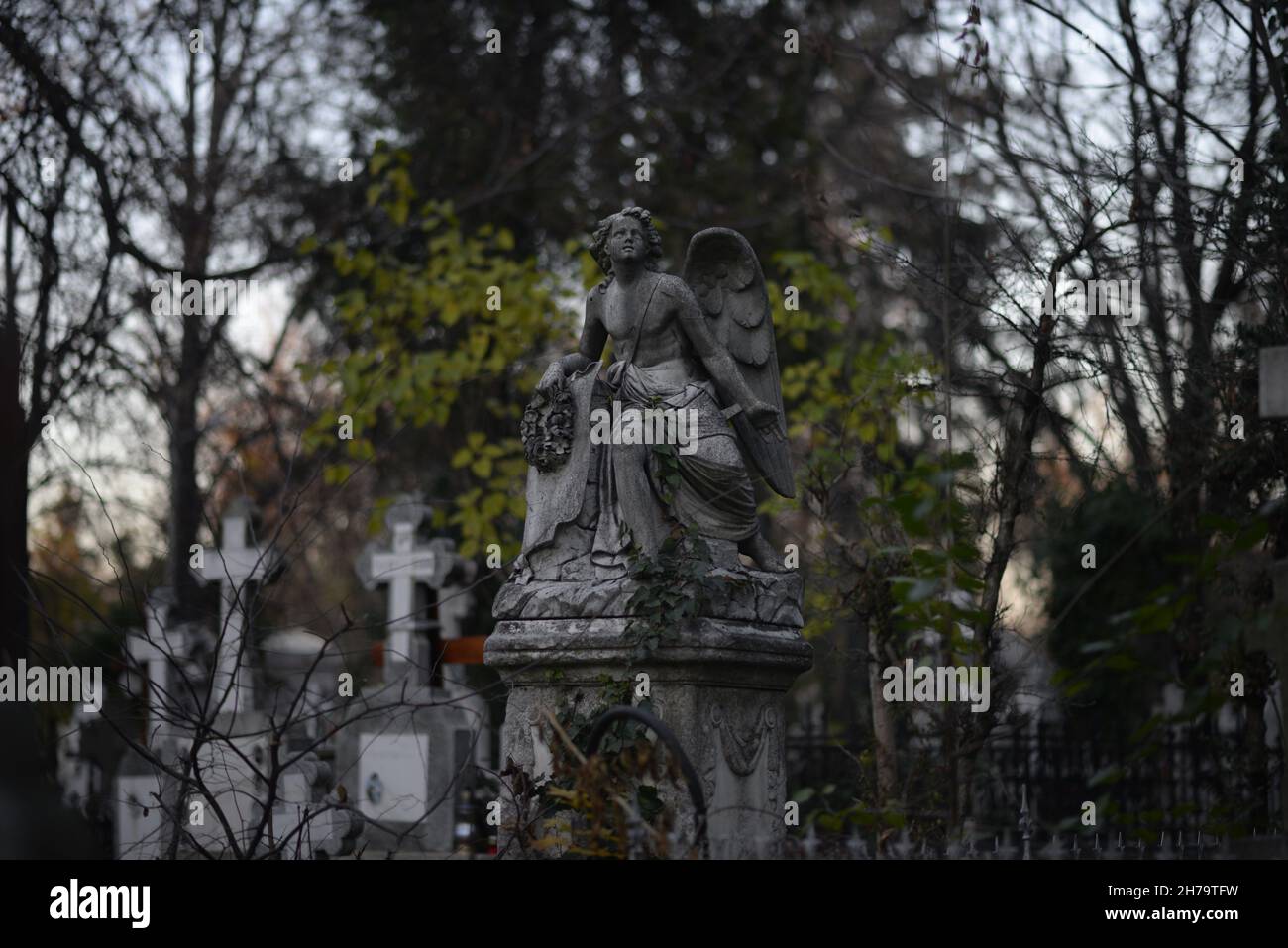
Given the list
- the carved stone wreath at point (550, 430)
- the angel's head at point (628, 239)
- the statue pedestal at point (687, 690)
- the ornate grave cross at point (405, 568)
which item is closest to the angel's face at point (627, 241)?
the angel's head at point (628, 239)

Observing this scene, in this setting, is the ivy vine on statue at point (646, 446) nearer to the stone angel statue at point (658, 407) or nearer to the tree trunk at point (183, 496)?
the stone angel statue at point (658, 407)

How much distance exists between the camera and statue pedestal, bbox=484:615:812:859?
22.5ft

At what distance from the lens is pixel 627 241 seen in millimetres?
7574

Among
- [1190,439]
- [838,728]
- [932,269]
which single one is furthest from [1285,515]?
[838,728]

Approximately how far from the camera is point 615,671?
274 inches

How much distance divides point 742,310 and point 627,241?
2.38ft

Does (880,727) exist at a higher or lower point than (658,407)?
lower

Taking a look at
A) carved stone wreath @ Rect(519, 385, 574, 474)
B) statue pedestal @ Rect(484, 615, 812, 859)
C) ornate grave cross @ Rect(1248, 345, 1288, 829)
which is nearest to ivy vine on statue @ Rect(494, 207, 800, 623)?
carved stone wreath @ Rect(519, 385, 574, 474)

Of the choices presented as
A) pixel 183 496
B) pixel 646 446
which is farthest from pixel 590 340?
pixel 183 496

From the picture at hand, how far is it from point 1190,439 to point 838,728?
12.1ft

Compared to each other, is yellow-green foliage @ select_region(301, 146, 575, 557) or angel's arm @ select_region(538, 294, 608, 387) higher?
yellow-green foliage @ select_region(301, 146, 575, 557)

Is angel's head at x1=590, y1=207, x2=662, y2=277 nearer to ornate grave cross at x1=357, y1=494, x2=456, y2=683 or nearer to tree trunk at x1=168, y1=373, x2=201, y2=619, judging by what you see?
ornate grave cross at x1=357, y1=494, x2=456, y2=683

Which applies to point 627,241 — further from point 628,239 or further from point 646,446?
point 646,446

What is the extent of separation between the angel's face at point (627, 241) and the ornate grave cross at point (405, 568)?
496 cm
